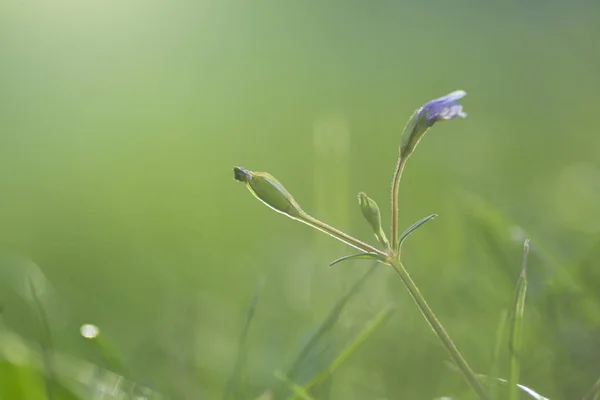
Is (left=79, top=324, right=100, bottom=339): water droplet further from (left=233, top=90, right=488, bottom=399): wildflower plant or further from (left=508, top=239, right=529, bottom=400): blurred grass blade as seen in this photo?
(left=508, top=239, right=529, bottom=400): blurred grass blade

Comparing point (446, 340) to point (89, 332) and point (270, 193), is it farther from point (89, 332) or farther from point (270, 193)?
point (89, 332)

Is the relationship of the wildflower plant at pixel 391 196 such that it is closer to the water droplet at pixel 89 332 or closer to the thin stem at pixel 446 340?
the thin stem at pixel 446 340

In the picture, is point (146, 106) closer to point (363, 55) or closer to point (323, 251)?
point (363, 55)

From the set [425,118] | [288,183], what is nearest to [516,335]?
[425,118]

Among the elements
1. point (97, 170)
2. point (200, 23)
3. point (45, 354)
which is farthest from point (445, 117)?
point (200, 23)

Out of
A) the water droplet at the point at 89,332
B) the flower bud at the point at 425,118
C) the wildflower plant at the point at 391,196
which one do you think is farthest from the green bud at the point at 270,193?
the water droplet at the point at 89,332

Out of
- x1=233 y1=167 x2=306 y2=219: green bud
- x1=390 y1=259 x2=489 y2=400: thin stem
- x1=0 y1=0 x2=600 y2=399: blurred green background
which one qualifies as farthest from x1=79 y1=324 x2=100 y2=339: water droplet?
x1=390 y1=259 x2=489 y2=400: thin stem

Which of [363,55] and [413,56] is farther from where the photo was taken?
[363,55]
